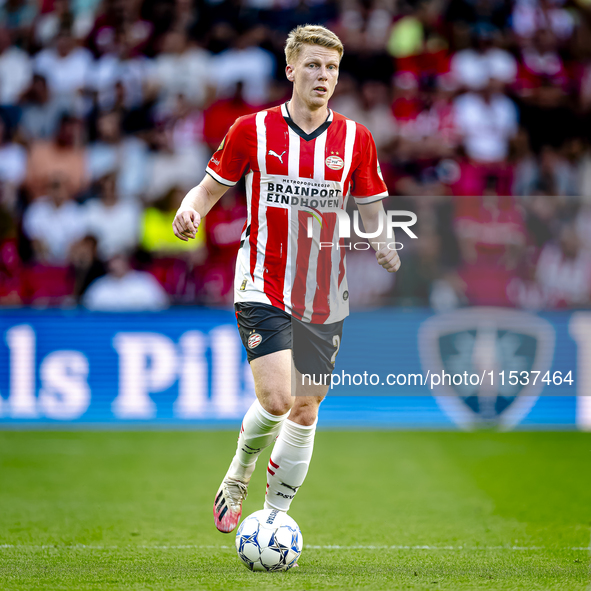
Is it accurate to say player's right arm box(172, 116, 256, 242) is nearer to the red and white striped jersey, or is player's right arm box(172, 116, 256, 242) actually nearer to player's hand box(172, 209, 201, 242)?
the red and white striped jersey

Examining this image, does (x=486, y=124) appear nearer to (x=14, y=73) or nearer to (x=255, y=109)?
(x=255, y=109)

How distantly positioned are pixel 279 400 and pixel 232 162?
116cm

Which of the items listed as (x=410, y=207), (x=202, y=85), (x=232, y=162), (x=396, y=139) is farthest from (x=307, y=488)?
(x=202, y=85)

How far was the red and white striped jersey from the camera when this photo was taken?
14.1ft

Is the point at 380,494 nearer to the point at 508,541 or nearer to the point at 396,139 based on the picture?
the point at 508,541

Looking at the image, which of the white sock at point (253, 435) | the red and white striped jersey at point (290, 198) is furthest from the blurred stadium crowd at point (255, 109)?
the white sock at point (253, 435)

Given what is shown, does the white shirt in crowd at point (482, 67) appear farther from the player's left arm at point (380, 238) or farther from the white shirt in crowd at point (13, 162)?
the player's left arm at point (380, 238)

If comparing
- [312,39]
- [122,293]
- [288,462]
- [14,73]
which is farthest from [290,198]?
[14,73]

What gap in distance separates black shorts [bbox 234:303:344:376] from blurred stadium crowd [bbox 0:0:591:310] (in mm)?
4221

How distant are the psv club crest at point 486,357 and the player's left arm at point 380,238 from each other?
435cm

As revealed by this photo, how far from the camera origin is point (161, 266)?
9758mm

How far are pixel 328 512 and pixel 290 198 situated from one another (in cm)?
232

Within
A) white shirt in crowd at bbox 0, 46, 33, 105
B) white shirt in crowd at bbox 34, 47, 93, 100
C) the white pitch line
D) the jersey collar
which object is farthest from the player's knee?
white shirt in crowd at bbox 0, 46, 33, 105

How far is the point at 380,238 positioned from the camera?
4.44m
